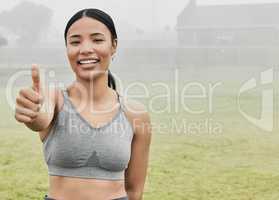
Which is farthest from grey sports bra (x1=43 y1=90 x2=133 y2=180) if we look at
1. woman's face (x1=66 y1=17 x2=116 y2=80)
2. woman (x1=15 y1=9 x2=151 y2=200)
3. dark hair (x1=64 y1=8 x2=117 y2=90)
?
dark hair (x1=64 y1=8 x2=117 y2=90)

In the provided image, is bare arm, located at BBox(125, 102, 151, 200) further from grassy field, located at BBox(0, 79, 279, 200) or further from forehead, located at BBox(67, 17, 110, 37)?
grassy field, located at BBox(0, 79, 279, 200)

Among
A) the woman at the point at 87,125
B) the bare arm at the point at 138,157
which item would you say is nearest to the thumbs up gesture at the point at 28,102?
the woman at the point at 87,125

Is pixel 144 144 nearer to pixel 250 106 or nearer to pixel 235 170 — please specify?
pixel 235 170

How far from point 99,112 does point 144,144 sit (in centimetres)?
20

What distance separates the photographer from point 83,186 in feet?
3.86

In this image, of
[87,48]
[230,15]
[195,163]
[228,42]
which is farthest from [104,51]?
[230,15]

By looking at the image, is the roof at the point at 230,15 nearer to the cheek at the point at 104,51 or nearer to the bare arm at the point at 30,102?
the cheek at the point at 104,51

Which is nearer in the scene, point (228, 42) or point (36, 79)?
point (36, 79)

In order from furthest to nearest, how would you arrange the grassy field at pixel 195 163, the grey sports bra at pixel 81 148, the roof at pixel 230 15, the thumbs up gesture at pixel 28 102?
the roof at pixel 230 15 → the grassy field at pixel 195 163 → the grey sports bra at pixel 81 148 → the thumbs up gesture at pixel 28 102

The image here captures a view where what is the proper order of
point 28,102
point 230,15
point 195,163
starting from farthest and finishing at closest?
point 230,15, point 195,163, point 28,102

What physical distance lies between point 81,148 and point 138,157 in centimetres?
26

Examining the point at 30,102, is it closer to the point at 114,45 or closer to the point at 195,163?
the point at 114,45

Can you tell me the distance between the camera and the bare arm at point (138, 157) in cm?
132

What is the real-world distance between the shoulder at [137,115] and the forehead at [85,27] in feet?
0.74
